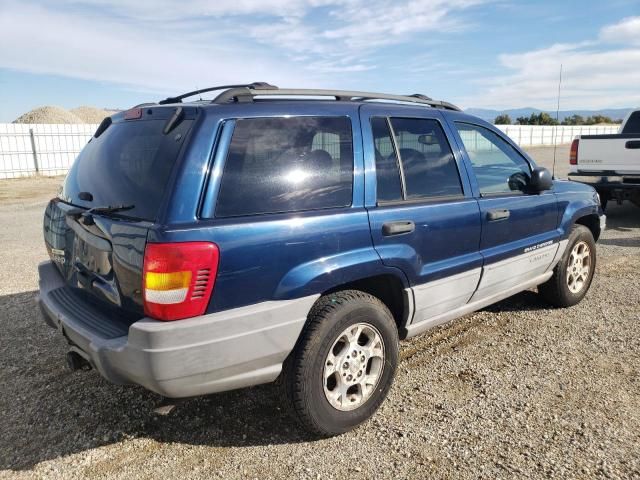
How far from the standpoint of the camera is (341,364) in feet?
9.21

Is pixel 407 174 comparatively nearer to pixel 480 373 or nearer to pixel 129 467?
pixel 480 373

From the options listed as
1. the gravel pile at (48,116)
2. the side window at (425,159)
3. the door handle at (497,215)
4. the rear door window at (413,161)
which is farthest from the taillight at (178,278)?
the gravel pile at (48,116)

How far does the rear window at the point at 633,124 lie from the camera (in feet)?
33.0

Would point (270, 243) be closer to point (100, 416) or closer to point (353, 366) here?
point (353, 366)

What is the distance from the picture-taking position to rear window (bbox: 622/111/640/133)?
33.0 ft

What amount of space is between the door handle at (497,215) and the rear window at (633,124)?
8.14 metres

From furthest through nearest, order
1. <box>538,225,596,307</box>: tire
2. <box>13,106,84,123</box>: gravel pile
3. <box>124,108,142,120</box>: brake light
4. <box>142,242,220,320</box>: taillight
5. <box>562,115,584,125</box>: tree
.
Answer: <box>562,115,584,125</box>: tree < <box>13,106,84,123</box>: gravel pile < <box>538,225,596,307</box>: tire < <box>124,108,142,120</box>: brake light < <box>142,242,220,320</box>: taillight

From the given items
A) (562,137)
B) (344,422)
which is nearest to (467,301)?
(344,422)

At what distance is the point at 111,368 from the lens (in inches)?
94.9

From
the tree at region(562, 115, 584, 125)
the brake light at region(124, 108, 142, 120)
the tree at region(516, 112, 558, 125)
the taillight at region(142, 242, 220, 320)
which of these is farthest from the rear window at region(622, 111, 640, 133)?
the tree at region(562, 115, 584, 125)

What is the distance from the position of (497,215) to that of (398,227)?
1.07 meters

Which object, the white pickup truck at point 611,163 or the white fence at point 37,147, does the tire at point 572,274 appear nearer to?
the white pickup truck at point 611,163

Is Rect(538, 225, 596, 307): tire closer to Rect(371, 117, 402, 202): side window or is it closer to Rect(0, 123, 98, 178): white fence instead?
Rect(371, 117, 402, 202): side window

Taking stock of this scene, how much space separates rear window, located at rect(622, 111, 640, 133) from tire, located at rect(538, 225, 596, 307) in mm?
6654
